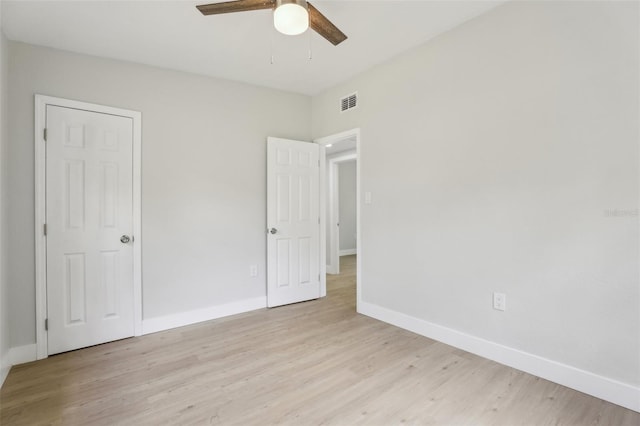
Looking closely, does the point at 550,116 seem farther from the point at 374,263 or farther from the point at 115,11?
the point at 115,11

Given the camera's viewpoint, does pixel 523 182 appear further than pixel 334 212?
No

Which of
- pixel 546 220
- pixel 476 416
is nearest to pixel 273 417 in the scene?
pixel 476 416

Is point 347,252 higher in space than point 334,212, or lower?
lower

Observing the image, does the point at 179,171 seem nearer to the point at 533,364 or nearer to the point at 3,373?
the point at 3,373

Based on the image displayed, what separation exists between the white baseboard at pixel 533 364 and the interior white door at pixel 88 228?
2732 millimetres

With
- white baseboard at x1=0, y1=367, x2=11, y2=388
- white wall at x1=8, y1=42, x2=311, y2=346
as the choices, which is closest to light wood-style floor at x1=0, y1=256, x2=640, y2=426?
white baseboard at x1=0, y1=367, x2=11, y2=388

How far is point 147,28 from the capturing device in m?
2.48

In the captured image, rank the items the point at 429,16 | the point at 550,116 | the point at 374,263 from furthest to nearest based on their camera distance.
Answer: the point at 374,263, the point at 429,16, the point at 550,116

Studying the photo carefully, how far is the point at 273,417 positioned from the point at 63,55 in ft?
11.1

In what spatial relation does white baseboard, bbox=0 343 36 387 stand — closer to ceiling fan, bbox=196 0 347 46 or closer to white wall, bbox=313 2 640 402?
ceiling fan, bbox=196 0 347 46

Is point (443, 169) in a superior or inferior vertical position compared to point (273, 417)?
superior

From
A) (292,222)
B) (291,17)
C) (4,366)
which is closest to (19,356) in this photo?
(4,366)

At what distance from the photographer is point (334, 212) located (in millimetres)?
5941

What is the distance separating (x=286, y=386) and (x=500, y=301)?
171 cm
